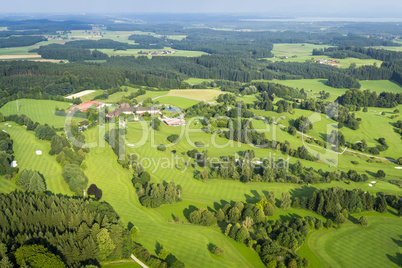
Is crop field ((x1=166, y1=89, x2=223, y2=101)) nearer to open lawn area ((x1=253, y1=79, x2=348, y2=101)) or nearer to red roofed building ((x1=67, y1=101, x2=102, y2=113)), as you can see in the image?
red roofed building ((x1=67, y1=101, x2=102, y2=113))

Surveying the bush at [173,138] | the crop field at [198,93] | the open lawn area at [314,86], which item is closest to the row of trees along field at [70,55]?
the crop field at [198,93]

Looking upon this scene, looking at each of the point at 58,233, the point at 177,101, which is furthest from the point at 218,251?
the point at 177,101

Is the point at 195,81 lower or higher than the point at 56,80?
lower

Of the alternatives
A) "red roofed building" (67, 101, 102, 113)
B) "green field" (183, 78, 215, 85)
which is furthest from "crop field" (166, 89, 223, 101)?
"red roofed building" (67, 101, 102, 113)

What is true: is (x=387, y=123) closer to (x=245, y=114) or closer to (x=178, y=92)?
(x=245, y=114)

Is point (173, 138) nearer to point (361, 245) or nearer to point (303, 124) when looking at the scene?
point (303, 124)

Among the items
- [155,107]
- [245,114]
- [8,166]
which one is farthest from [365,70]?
[8,166]
